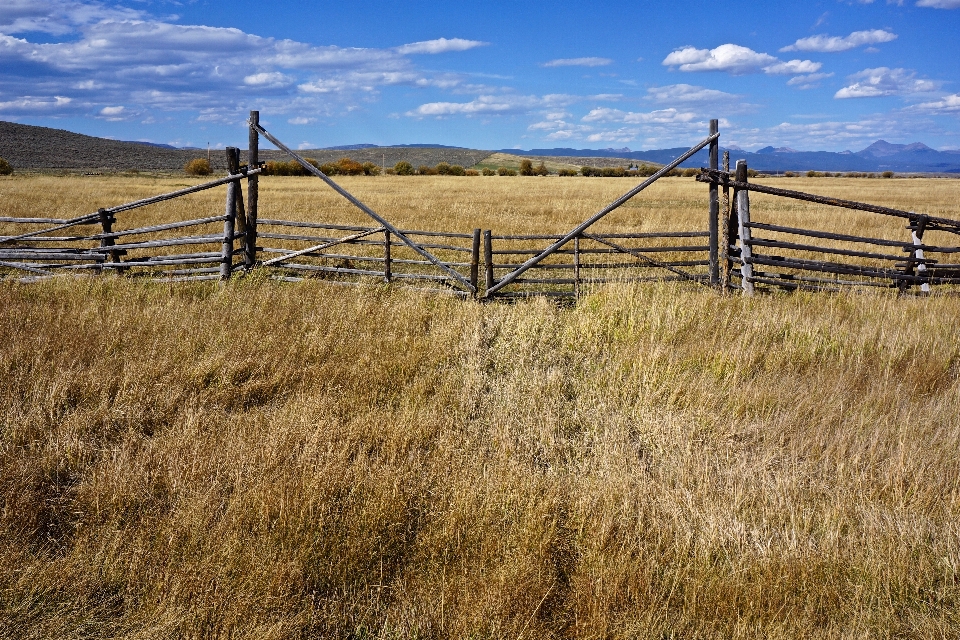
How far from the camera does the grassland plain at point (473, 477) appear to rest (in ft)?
9.63

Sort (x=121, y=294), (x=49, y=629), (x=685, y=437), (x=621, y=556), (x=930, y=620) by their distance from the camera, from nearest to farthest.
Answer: (x=49, y=629), (x=930, y=620), (x=621, y=556), (x=685, y=437), (x=121, y=294)

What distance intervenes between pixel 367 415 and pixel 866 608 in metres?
3.45

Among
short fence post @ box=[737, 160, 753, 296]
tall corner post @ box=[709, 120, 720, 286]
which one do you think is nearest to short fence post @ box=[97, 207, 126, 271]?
tall corner post @ box=[709, 120, 720, 286]

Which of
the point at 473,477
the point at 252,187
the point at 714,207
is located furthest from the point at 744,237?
the point at 252,187

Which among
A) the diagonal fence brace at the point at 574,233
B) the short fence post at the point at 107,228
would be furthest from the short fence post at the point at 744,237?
the short fence post at the point at 107,228

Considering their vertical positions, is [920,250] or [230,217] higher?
[230,217]

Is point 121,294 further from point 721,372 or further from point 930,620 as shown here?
point 930,620

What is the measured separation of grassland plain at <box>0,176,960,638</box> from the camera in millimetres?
2936

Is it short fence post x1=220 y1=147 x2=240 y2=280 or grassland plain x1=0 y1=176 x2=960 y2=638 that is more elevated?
short fence post x1=220 y1=147 x2=240 y2=280

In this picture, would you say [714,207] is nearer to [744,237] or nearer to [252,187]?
[744,237]

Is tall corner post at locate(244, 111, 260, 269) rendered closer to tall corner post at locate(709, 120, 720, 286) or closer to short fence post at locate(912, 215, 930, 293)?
tall corner post at locate(709, 120, 720, 286)

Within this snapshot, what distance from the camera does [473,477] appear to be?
12.8 feet

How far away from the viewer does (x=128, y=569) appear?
10.1ft

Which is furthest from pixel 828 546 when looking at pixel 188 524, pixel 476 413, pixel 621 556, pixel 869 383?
pixel 188 524
